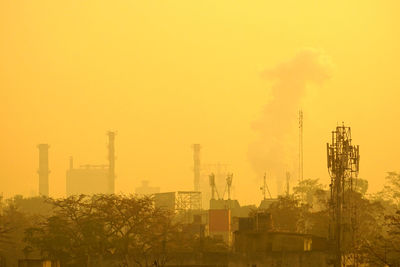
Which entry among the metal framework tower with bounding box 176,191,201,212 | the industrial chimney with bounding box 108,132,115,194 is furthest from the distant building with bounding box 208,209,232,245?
the industrial chimney with bounding box 108,132,115,194

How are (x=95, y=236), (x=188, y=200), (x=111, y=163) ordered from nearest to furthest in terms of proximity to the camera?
(x=95, y=236)
(x=188, y=200)
(x=111, y=163)

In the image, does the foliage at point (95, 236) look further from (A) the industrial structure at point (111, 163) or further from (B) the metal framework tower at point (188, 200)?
(A) the industrial structure at point (111, 163)

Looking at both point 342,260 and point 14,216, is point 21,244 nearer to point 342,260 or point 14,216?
point 14,216

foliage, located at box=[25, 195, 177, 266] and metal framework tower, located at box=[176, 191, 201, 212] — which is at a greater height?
metal framework tower, located at box=[176, 191, 201, 212]

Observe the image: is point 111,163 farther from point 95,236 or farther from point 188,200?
point 95,236

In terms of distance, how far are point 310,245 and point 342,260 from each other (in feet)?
14.0

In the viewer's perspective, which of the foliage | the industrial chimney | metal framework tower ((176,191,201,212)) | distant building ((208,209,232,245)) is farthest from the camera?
the industrial chimney

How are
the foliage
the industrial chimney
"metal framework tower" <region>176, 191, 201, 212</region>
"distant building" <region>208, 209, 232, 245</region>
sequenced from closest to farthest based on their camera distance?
1. the foliage
2. "distant building" <region>208, 209, 232, 245</region>
3. "metal framework tower" <region>176, 191, 201, 212</region>
4. the industrial chimney

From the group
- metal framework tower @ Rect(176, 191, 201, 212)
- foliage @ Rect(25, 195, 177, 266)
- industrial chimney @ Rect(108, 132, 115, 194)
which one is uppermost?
industrial chimney @ Rect(108, 132, 115, 194)

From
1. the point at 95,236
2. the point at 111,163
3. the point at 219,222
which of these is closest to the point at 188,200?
the point at 219,222

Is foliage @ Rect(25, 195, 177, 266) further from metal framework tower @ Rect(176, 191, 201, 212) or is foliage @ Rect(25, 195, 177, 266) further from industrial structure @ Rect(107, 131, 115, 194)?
industrial structure @ Rect(107, 131, 115, 194)

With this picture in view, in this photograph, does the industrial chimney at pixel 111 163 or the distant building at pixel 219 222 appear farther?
the industrial chimney at pixel 111 163

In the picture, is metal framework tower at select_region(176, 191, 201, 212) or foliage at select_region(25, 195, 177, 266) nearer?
foliage at select_region(25, 195, 177, 266)

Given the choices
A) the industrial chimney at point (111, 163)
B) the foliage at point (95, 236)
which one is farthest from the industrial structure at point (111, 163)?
the foliage at point (95, 236)
